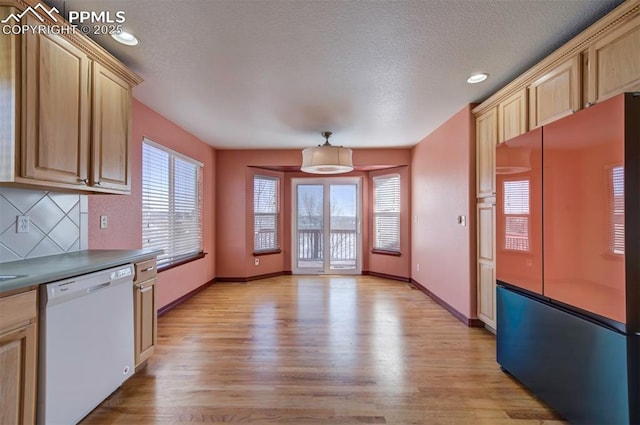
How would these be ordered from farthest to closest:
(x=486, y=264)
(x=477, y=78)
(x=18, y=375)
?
1. (x=486, y=264)
2. (x=477, y=78)
3. (x=18, y=375)

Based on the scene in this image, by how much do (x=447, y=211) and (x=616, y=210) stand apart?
235 cm

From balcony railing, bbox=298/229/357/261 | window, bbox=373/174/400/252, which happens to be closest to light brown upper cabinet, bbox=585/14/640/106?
window, bbox=373/174/400/252

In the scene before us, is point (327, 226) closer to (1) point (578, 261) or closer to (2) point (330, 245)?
(2) point (330, 245)

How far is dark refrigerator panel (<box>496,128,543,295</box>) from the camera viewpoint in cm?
186

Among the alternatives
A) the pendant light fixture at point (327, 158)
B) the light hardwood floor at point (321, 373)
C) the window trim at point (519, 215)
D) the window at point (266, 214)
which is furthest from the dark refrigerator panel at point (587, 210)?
the window at point (266, 214)

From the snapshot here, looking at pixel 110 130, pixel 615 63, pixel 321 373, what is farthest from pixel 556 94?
pixel 110 130

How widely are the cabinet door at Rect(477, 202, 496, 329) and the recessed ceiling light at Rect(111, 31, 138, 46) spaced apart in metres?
3.36

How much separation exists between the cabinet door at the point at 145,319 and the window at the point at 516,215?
111 inches

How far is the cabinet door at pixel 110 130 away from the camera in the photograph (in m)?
2.04

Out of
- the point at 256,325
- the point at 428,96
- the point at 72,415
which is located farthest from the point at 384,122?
the point at 72,415

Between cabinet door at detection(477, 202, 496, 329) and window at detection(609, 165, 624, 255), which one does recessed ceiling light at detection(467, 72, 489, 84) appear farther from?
window at detection(609, 165, 624, 255)

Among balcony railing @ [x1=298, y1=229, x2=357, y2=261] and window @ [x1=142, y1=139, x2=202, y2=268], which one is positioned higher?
window @ [x1=142, y1=139, x2=202, y2=268]

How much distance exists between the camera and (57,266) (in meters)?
1.64

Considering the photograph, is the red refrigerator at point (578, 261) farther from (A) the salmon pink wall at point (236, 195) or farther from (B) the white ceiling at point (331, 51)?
(A) the salmon pink wall at point (236, 195)
